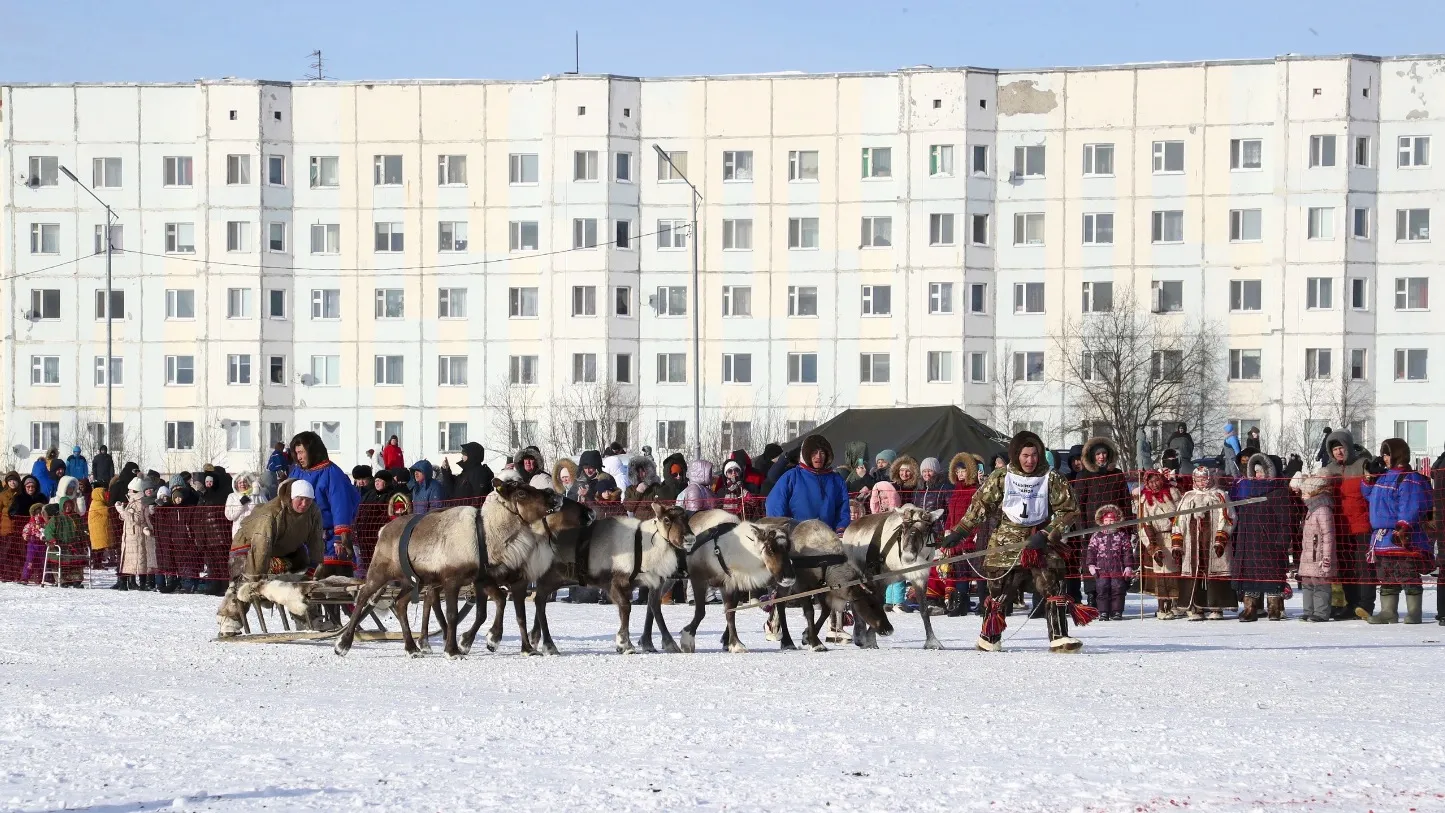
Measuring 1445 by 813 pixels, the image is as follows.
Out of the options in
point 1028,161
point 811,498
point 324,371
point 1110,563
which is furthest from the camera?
point 324,371

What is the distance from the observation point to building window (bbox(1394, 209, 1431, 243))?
69438mm

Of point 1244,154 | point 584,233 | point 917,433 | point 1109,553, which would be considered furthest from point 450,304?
point 1109,553

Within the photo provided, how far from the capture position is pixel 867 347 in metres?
72.8

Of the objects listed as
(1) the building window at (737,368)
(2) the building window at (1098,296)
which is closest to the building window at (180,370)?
(1) the building window at (737,368)

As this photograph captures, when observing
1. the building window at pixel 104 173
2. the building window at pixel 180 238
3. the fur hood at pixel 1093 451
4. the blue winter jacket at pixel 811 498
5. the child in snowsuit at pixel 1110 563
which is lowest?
the child in snowsuit at pixel 1110 563

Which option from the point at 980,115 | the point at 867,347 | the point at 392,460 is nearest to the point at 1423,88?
the point at 980,115

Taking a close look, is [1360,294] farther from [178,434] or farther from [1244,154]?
[178,434]

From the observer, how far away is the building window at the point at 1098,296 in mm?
71375

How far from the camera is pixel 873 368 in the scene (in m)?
72.8

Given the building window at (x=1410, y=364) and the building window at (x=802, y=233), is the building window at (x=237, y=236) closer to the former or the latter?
the building window at (x=802, y=233)

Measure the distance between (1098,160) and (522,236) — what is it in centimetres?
2111

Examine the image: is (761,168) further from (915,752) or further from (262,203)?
(915,752)

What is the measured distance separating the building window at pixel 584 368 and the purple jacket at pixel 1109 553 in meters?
52.5

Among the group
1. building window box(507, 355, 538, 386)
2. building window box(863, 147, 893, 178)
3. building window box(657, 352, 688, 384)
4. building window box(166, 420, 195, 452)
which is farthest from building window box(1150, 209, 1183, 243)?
building window box(166, 420, 195, 452)
